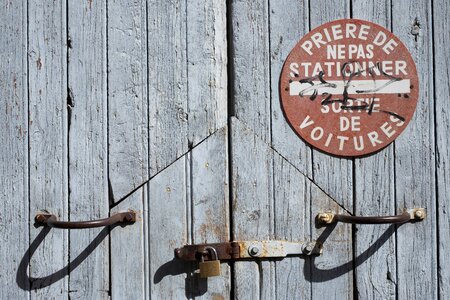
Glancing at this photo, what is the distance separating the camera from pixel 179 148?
1945 mm

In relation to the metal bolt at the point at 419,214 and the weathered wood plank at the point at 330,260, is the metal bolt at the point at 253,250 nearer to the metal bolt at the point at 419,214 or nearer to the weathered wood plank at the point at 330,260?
the weathered wood plank at the point at 330,260

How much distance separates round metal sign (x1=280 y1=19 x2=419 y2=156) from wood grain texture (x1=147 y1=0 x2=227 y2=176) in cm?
20

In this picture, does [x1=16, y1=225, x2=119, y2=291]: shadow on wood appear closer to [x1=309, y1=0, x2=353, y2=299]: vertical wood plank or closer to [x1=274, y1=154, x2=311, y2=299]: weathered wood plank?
[x1=274, y1=154, x2=311, y2=299]: weathered wood plank

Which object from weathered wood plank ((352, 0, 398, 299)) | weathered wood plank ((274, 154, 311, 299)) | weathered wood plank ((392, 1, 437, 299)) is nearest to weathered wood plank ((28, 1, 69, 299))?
weathered wood plank ((274, 154, 311, 299))

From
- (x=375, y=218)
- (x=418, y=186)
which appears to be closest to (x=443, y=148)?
(x=418, y=186)

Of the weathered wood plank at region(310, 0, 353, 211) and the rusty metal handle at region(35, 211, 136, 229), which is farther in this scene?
the weathered wood plank at region(310, 0, 353, 211)

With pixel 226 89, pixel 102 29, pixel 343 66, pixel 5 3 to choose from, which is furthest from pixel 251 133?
pixel 5 3

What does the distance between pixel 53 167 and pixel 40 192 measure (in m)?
0.07

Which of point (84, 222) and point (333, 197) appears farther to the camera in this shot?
point (333, 197)

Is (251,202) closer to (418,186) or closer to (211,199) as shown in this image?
(211,199)

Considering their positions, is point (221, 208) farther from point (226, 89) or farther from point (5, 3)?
point (5, 3)

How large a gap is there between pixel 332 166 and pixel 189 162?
0.37 m

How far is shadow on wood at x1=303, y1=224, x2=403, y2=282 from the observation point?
6.37ft

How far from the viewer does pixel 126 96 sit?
6.35 ft
